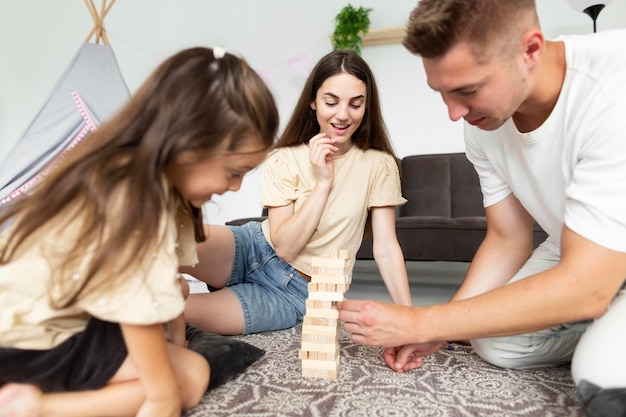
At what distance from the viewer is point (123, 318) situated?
0.60 meters

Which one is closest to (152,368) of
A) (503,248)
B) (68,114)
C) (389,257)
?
(389,257)

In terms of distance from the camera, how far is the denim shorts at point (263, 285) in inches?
50.1

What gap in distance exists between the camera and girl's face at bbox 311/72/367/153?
1.25m

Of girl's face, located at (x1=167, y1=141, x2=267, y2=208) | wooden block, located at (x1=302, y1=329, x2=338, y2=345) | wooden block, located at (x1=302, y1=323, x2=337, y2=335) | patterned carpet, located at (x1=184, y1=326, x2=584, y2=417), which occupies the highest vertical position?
girl's face, located at (x1=167, y1=141, x2=267, y2=208)

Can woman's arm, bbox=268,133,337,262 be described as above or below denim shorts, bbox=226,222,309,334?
above

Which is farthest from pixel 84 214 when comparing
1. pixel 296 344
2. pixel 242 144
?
pixel 296 344

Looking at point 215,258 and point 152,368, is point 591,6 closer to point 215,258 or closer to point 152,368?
point 215,258

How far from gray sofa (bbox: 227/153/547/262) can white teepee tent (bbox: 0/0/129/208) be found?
95 centimetres

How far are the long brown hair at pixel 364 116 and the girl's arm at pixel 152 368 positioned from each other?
863 mm

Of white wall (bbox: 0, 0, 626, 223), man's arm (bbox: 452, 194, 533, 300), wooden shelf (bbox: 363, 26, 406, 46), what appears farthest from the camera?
white wall (bbox: 0, 0, 626, 223)

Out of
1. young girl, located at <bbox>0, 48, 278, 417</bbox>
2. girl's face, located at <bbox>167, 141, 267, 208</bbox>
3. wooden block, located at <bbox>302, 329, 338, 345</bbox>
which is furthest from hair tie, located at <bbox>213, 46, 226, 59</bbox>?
wooden block, located at <bbox>302, 329, 338, 345</bbox>

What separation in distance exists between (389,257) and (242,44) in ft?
7.93

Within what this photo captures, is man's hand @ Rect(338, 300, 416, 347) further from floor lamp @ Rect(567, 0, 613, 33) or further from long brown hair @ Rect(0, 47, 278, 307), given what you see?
floor lamp @ Rect(567, 0, 613, 33)

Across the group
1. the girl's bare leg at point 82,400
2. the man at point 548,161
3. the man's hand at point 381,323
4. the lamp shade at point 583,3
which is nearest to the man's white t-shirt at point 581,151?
the man at point 548,161
